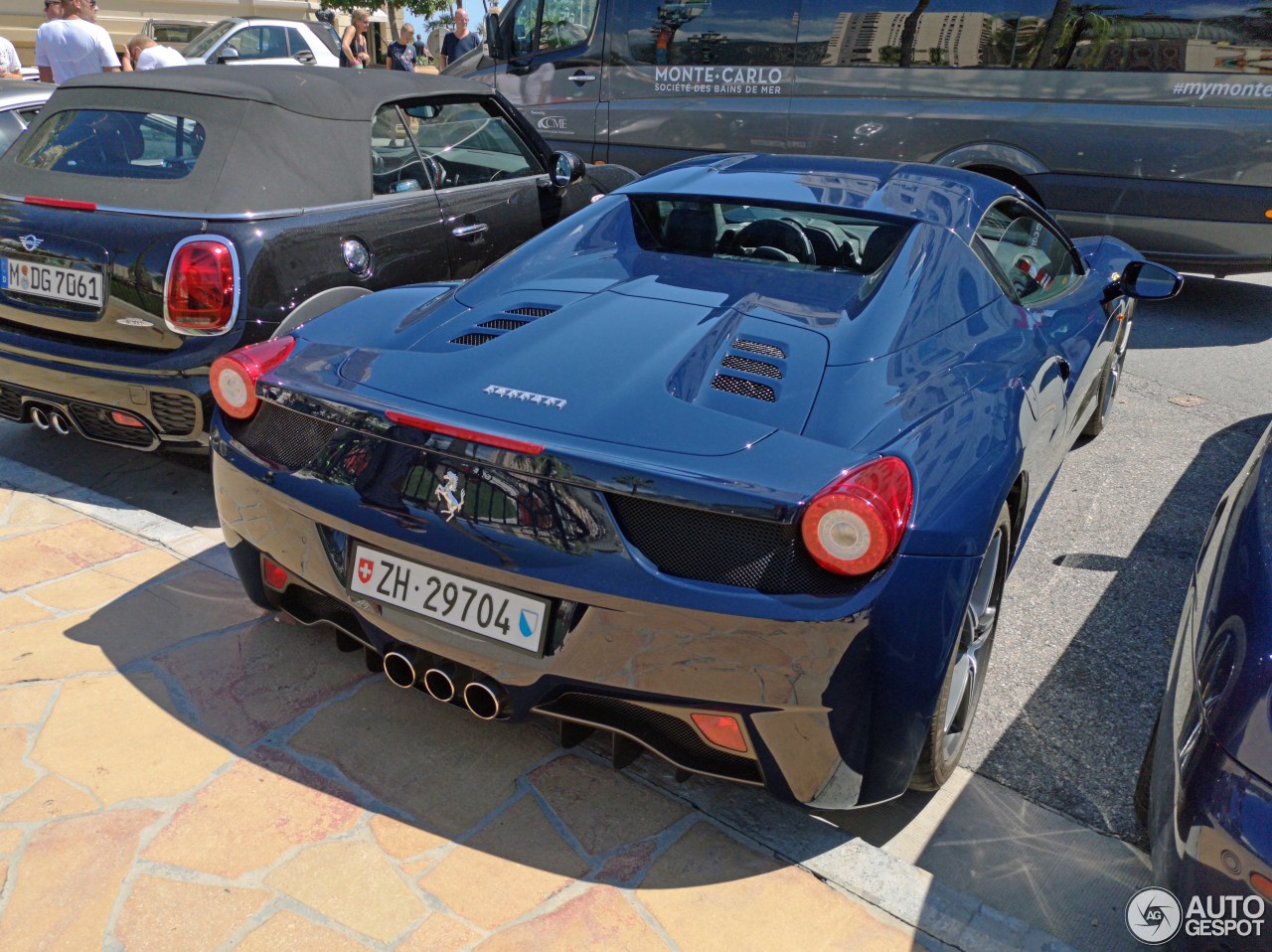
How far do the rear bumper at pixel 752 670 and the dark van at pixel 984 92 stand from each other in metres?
5.91

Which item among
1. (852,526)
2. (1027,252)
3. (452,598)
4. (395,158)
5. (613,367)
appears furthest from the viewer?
(395,158)

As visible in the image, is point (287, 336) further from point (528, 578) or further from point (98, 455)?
point (98, 455)

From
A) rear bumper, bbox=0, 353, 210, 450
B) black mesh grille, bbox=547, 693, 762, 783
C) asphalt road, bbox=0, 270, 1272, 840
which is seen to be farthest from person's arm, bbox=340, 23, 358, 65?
black mesh grille, bbox=547, 693, 762, 783

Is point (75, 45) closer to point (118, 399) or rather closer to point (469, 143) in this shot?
point (469, 143)

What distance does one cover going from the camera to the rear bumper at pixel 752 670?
6.57ft

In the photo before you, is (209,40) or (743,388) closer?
(743,388)

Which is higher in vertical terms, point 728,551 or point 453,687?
point 728,551

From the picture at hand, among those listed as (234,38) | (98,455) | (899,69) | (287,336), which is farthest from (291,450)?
(234,38)

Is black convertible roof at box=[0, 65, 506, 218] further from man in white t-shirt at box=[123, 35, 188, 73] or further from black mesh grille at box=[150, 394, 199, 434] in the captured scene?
man in white t-shirt at box=[123, 35, 188, 73]

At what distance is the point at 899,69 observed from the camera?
25.0 ft

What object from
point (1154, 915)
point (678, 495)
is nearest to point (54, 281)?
point (678, 495)

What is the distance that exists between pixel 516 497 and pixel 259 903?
95 centimetres

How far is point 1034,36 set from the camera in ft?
23.2

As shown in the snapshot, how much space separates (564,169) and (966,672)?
12.4 ft
